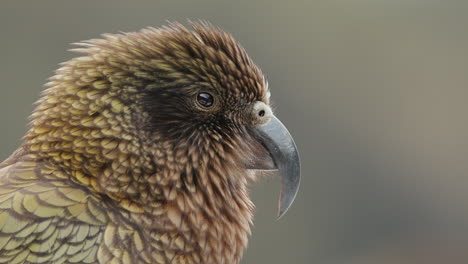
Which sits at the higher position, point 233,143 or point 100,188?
point 233,143

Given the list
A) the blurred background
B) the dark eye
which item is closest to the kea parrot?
the dark eye

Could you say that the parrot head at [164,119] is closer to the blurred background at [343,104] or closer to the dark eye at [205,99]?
the dark eye at [205,99]

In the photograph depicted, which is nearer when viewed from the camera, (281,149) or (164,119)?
(164,119)

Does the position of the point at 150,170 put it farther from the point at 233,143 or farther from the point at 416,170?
the point at 416,170

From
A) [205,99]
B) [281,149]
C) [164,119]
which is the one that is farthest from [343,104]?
[164,119]

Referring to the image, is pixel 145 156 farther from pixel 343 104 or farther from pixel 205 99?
pixel 343 104

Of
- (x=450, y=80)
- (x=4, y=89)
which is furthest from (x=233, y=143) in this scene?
(x=450, y=80)
